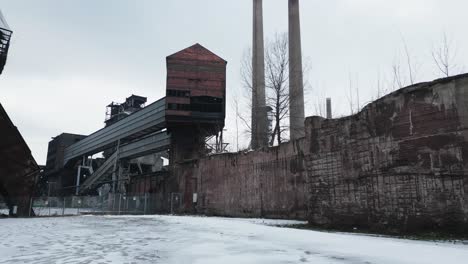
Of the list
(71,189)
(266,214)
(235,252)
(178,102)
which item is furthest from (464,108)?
(71,189)

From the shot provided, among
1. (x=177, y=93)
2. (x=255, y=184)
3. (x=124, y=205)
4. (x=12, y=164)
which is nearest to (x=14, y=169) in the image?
(x=12, y=164)

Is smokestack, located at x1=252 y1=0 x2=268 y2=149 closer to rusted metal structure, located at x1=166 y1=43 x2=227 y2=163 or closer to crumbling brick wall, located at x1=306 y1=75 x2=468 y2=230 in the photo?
rusted metal structure, located at x1=166 y1=43 x2=227 y2=163

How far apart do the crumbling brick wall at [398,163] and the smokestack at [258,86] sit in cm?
1538

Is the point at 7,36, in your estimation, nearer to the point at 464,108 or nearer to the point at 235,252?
the point at 235,252

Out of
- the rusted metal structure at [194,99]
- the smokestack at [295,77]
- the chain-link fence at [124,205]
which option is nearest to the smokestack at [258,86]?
the smokestack at [295,77]

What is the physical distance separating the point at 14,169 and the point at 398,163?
86.3 ft

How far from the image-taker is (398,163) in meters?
11.7

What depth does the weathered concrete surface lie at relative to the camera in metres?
10.4

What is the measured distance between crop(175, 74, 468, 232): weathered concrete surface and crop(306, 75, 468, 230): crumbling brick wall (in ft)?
0.08

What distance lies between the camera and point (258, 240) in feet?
32.7

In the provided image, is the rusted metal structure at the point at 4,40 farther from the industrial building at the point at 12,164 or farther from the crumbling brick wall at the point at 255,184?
the crumbling brick wall at the point at 255,184

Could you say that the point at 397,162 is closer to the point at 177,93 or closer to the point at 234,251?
the point at 234,251

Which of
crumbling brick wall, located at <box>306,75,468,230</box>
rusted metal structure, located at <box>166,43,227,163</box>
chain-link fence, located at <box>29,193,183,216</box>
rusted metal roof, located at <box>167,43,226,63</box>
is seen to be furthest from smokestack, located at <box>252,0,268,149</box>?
crumbling brick wall, located at <box>306,75,468,230</box>

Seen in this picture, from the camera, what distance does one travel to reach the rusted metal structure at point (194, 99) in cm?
3538
